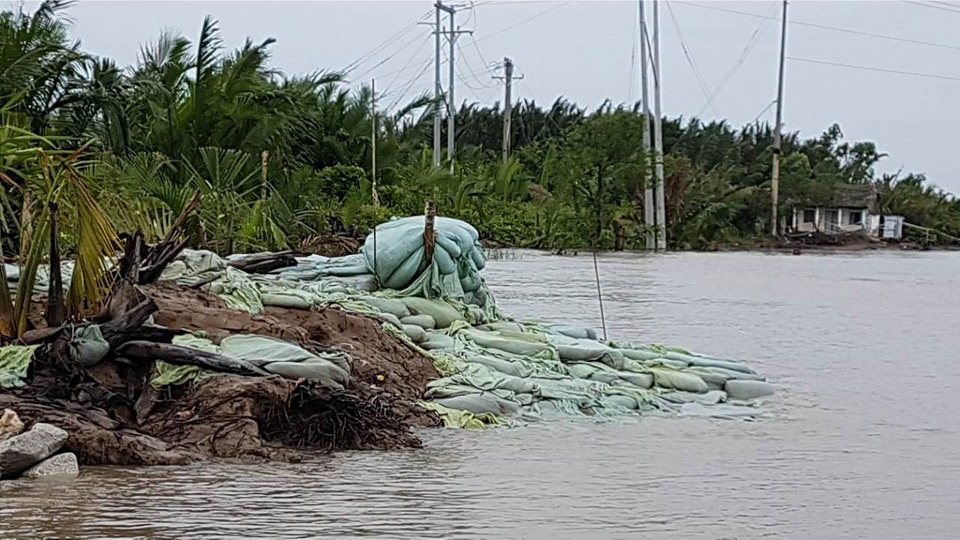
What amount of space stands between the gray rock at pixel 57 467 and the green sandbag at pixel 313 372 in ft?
5.07

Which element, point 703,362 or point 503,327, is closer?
point 703,362

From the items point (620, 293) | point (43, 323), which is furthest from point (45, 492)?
point (620, 293)

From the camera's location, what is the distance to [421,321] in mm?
10344

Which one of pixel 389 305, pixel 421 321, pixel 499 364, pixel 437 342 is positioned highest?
pixel 389 305

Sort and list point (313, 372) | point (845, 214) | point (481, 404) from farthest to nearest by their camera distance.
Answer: point (845, 214) < point (481, 404) < point (313, 372)

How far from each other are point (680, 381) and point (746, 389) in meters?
0.70

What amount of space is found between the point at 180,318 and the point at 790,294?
54.1ft

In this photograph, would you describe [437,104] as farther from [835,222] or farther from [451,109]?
[835,222]

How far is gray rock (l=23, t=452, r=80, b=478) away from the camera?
6.23 metres

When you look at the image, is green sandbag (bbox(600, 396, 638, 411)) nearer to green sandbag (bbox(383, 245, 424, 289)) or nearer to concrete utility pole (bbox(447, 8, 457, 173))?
green sandbag (bbox(383, 245, 424, 289))

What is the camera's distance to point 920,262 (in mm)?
38781

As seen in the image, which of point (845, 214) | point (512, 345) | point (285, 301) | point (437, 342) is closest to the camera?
point (285, 301)

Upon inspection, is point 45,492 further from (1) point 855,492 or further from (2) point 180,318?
(1) point 855,492

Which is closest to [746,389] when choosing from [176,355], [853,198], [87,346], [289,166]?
[176,355]
